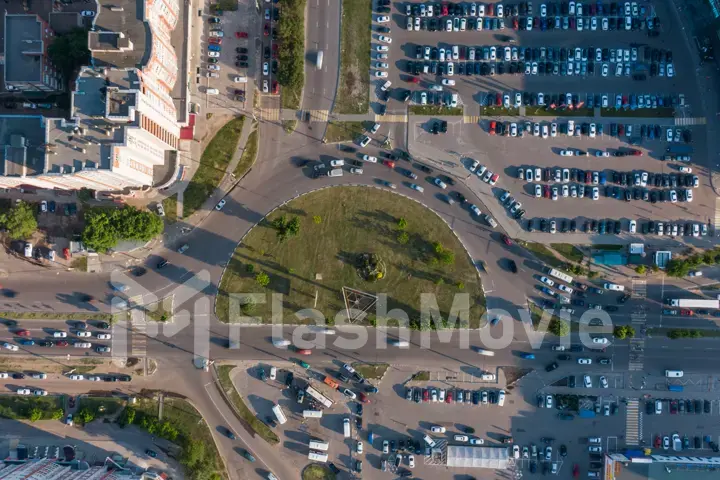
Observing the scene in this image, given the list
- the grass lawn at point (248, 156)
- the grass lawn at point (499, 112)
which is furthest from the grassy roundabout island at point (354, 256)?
the grass lawn at point (499, 112)

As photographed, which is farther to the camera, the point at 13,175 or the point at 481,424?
the point at 481,424

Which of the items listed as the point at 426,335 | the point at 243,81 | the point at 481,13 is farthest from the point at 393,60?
the point at 426,335

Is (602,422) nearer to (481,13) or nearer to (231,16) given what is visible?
(481,13)

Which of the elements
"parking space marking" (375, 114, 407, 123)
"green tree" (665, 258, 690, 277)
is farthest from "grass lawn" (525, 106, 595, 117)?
"green tree" (665, 258, 690, 277)

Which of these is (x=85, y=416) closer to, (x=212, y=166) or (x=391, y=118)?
(x=212, y=166)

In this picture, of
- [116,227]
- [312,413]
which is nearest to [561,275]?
[312,413]
